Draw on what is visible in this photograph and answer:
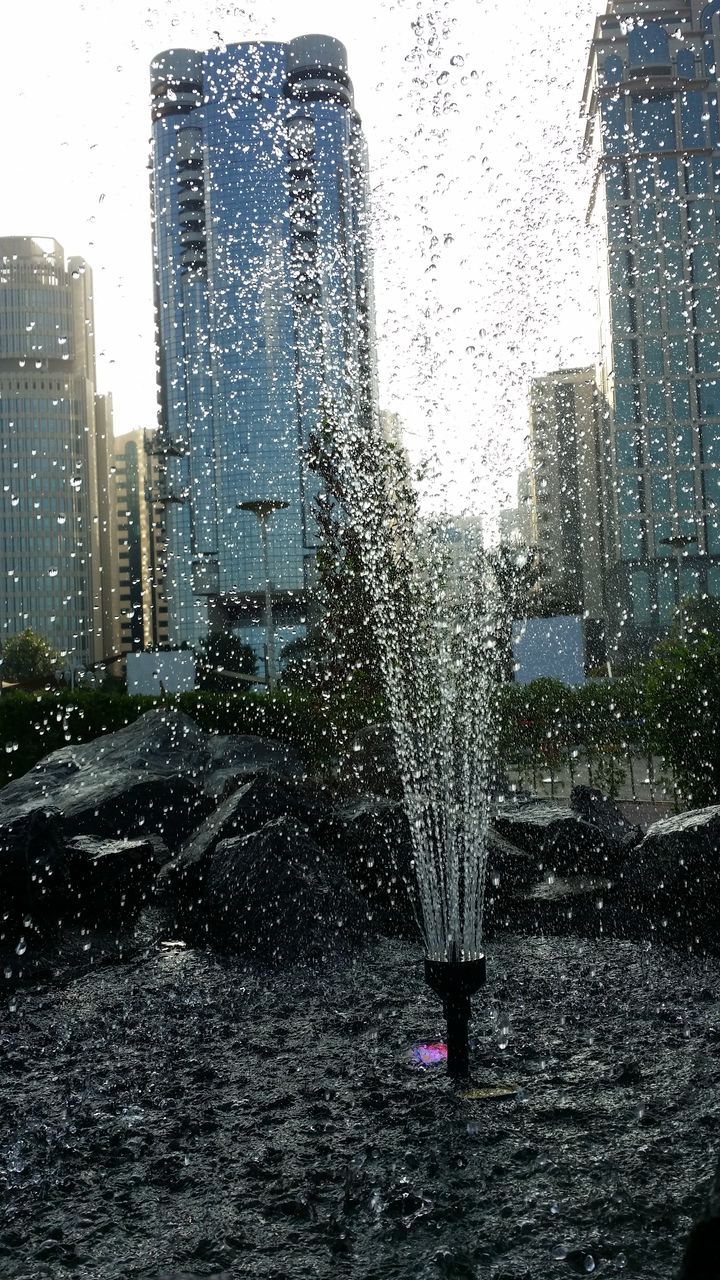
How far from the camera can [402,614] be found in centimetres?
1280

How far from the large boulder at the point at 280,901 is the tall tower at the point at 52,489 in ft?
322

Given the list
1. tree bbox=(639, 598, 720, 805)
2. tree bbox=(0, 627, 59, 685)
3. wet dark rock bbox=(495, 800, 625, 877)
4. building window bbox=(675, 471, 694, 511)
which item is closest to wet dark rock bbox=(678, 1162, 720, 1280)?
wet dark rock bbox=(495, 800, 625, 877)

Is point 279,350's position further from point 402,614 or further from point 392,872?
point 392,872

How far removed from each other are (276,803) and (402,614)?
5365 millimetres

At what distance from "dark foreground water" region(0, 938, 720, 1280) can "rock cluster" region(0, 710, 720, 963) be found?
2.49 ft

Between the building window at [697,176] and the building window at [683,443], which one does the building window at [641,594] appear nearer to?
the building window at [683,443]

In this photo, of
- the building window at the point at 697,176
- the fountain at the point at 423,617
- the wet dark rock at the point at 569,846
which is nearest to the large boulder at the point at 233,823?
the fountain at the point at 423,617

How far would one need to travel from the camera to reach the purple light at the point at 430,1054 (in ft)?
13.8

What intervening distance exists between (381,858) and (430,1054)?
3114mm

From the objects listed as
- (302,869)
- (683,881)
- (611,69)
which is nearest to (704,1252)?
(302,869)

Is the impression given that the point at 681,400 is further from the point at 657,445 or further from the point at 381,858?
the point at 381,858

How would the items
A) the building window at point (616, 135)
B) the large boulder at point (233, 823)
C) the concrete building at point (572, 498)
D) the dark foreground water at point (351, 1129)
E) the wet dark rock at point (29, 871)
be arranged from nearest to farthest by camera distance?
the dark foreground water at point (351, 1129)
the wet dark rock at point (29, 871)
the large boulder at point (233, 823)
the building window at point (616, 135)
the concrete building at point (572, 498)

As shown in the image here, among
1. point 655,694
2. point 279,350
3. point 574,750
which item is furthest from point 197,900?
point 279,350

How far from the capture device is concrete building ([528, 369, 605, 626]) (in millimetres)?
50281
